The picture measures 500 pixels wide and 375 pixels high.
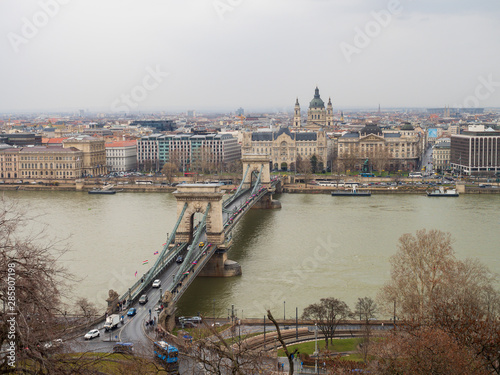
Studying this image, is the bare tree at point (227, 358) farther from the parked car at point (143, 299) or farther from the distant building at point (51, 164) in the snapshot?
the distant building at point (51, 164)

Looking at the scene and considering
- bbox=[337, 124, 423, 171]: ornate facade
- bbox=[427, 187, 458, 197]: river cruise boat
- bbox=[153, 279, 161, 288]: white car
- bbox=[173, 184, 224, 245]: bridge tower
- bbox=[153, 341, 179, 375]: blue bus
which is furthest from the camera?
bbox=[337, 124, 423, 171]: ornate facade

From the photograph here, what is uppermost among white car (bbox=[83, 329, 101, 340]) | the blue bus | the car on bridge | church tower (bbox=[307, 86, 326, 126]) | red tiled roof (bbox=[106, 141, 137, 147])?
church tower (bbox=[307, 86, 326, 126])

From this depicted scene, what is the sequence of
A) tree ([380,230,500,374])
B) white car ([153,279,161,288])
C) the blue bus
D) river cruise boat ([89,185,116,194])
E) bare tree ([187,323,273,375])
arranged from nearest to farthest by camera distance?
bare tree ([187,323,273,375]) < the blue bus < tree ([380,230,500,374]) < white car ([153,279,161,288]) < river cruise boat ([89,185,116,194])

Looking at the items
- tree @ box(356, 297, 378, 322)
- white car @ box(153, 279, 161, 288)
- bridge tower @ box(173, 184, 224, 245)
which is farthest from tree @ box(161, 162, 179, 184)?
tree @ box(356, 297, 378, 322)

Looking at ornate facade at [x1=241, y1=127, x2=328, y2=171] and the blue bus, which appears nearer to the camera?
the blue bus

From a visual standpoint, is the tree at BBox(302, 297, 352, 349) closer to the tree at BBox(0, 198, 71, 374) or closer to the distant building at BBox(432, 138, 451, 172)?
the tree at BBox(0, 198, 71, 374)

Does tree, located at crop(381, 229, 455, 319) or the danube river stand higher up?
tree, located at crop(381, 229, 455, 319)

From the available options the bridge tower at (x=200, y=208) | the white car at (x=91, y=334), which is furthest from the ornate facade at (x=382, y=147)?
the white car at (x=91, y=334)

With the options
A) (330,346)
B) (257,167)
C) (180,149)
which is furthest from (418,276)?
(180,149)
